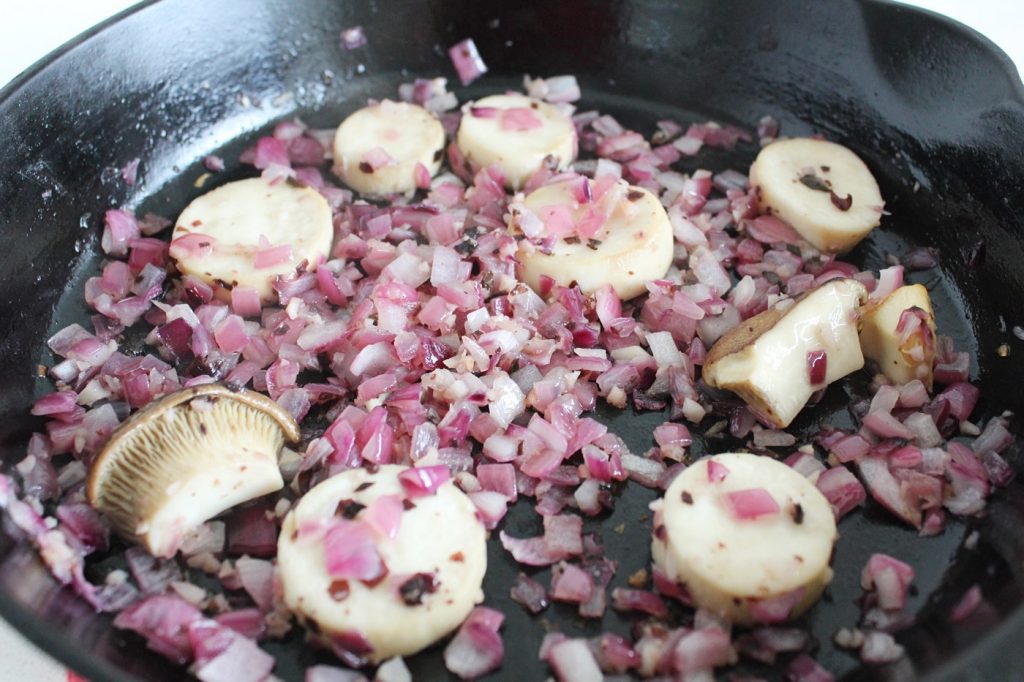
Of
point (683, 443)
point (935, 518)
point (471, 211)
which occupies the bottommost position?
point (935, 518)

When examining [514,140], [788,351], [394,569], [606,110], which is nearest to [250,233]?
[514,140]

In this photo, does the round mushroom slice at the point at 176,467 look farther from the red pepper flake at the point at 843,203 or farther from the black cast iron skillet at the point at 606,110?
the red pepper flake at the point at 843,203

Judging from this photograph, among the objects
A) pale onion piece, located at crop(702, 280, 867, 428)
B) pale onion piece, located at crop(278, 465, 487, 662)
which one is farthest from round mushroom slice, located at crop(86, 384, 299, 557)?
pale onion piece, located at crop(702, 280, 867, 428)

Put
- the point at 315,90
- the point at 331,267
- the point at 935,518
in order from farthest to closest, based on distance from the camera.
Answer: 1. the point at 315,90
2. the point at 331,267
3. the point at 935,518

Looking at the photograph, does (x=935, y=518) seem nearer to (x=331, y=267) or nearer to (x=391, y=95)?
(x=331, y=267)

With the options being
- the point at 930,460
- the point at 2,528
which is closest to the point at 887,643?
the point at 930,460

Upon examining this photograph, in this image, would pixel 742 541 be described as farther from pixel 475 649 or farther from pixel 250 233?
pixel 250 233
